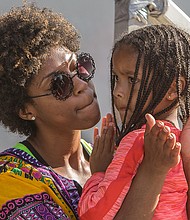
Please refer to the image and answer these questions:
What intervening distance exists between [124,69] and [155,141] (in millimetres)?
312

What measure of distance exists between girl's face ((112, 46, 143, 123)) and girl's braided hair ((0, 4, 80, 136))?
0.61 m

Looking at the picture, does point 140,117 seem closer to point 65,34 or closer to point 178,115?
point 178,115

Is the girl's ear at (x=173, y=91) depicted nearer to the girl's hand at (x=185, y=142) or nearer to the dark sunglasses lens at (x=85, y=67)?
the girl's hand at (x=185, y=142)

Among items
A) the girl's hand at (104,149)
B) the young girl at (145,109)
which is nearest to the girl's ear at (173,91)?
the young girl at (145,109)

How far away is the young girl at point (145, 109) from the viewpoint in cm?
207

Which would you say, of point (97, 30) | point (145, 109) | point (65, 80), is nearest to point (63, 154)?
point (65, 80)

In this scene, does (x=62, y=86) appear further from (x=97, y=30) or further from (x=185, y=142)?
(x=97, y=30)

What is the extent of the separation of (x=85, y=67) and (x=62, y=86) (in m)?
0.18

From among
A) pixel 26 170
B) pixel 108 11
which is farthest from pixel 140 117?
pixel 108 11

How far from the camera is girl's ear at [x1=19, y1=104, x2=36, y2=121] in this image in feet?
9.34

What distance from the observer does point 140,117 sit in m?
2.16

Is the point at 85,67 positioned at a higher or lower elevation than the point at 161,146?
lower

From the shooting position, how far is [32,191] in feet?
8.20

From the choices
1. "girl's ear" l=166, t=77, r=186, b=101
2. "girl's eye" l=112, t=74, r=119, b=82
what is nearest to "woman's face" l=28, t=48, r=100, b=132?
"girl's eye" l=112, t=74, r=119, b=82
